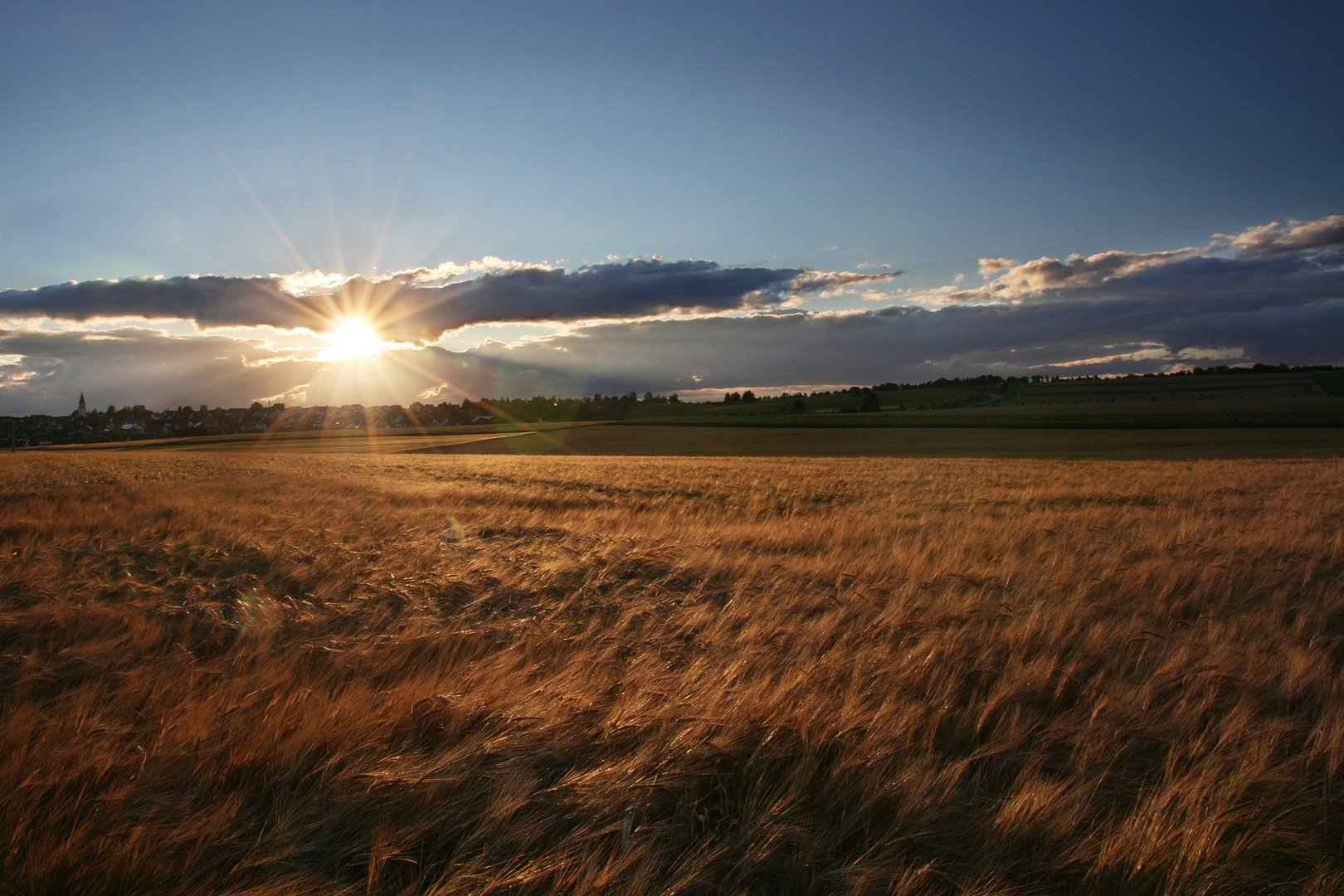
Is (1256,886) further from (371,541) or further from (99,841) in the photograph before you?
(371,541)

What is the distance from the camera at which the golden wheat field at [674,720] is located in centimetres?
196

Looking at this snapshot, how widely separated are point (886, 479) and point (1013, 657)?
55.4ft

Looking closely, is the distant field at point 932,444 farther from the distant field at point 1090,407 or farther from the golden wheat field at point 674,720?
the golden wheat field at point 674,720

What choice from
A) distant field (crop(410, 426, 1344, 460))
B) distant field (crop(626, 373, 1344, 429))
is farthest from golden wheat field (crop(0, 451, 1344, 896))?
distant field (crop(626, 373, 1344, 429))

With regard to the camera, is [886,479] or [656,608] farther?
[886,479]

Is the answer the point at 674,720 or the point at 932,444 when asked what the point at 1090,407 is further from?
the point at 674,720

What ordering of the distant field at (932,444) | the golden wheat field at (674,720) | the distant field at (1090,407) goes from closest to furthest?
the golden wheat field at (674,720), the distant field at (932,444), the distant field at (1090,407)

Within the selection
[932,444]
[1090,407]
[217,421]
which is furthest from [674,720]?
[217,421]

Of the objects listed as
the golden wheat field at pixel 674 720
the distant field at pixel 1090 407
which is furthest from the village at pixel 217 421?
the golden wheat field at pixel 674 720

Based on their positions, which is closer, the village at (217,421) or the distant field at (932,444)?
the distant field at (932,444)

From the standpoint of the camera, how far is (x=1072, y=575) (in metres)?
5.53

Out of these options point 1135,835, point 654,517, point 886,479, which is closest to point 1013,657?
point 1135,835

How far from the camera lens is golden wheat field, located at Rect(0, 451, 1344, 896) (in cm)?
196

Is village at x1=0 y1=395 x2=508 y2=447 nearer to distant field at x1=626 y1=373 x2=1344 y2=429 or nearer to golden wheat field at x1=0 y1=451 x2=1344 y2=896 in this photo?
distant field at x1=626 y1=373 x2=1344 y2=429
